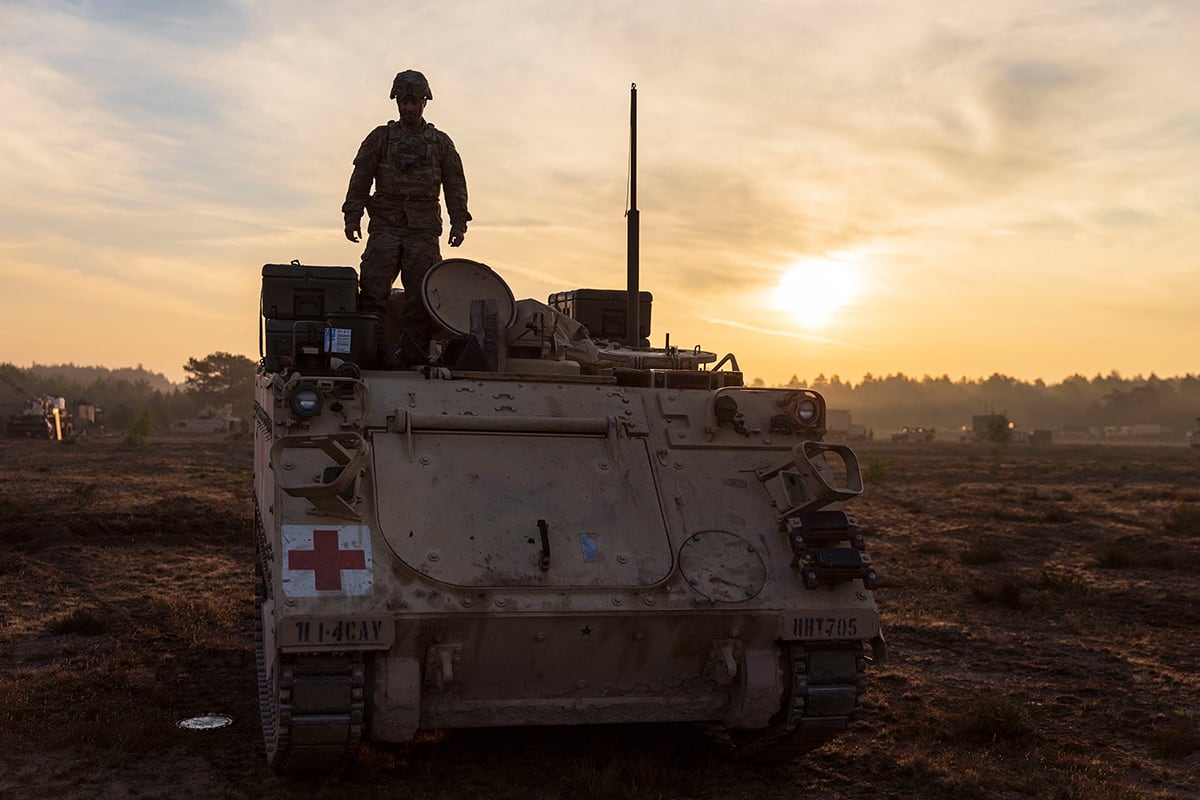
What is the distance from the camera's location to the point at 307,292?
8.59 metres

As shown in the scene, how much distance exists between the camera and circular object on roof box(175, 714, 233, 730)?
319 inches

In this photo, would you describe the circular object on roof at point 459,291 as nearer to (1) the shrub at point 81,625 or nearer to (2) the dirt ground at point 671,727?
(2) the dirt ground at point 671,727

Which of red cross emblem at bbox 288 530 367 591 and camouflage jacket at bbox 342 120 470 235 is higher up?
camouflage jacket at bbox 342 120 470 235

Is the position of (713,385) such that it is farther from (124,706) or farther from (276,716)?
(124,706)

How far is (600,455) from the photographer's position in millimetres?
7289

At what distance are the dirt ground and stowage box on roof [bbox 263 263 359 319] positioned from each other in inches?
115

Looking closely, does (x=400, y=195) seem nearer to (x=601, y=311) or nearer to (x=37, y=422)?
(x=601, y=311)

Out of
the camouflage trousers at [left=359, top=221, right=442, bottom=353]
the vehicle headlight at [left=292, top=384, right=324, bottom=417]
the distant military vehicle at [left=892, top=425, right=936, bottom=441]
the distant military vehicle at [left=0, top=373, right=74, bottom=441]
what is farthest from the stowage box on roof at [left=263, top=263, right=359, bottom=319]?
the distant military vehicle at [left=892, top=425, right=936, bottom=441]

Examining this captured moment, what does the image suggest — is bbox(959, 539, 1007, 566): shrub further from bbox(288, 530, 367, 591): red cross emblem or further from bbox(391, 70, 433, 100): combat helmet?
bbox(288, 530, 367, 591): red cross emblem

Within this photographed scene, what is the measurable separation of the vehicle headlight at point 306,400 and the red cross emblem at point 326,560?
79cm

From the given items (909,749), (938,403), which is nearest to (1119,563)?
(909,749)

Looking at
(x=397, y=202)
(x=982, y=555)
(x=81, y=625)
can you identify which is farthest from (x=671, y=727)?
(x=982, y=555)

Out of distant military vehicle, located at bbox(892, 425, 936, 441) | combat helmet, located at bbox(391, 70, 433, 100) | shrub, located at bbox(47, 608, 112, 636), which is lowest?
shrub, located at bbox(47, 608, 112, 636)

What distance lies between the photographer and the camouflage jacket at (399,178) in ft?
32.5
